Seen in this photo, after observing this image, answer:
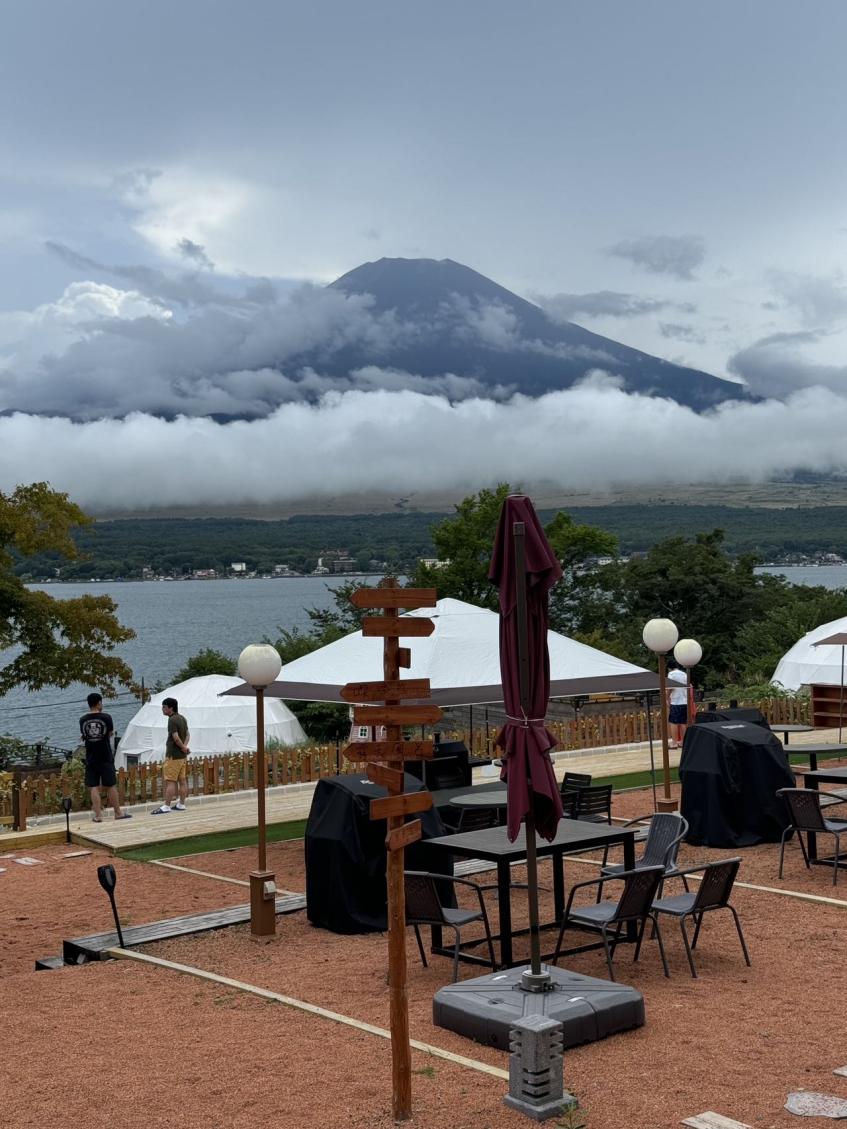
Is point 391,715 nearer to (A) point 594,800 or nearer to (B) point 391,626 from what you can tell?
(B) point 391,626

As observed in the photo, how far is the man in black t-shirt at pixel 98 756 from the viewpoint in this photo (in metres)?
16.8

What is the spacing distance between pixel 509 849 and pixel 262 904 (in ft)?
7.80

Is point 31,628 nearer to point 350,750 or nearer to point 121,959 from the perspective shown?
point 121,959

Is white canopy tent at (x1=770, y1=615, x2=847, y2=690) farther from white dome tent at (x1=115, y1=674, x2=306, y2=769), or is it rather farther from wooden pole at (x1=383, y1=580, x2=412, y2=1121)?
wooden pole at (x1=383, y1=580, x2=412, y2=1121)

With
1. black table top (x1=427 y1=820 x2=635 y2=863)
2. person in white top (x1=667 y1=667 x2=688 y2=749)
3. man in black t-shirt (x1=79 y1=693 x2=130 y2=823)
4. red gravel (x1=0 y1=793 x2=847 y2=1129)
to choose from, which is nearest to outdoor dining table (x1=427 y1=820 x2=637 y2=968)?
black table top (x1=427 y1=820 x2=635 y2=863)

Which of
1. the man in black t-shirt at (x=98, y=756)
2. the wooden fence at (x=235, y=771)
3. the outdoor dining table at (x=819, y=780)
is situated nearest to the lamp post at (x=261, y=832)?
the outdoor dining table at (x=819, y=780)

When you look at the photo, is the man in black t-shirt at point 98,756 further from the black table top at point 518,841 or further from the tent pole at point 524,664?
the tent pole at point 524,664

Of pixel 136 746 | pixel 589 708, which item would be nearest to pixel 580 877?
pixel 589 708

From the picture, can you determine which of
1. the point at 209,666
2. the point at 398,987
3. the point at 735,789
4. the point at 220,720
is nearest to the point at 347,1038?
the point at 398,987

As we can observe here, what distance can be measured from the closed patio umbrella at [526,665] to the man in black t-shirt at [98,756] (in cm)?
1032

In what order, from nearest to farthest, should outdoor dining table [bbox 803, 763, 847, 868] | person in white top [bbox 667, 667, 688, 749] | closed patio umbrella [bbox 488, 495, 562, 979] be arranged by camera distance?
1. closed patio umbrella [bbox 488, 495, 562, 979]
2. outdoor dining table [bbox 803, 763, 847, 868]
3. person in white top [bbox 667, 667, 688, 749]

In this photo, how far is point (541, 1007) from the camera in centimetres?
729

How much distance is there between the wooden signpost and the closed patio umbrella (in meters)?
0.87

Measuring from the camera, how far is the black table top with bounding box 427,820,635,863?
931cm
